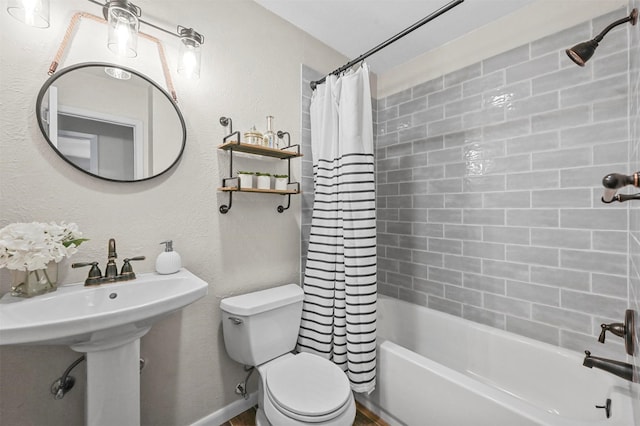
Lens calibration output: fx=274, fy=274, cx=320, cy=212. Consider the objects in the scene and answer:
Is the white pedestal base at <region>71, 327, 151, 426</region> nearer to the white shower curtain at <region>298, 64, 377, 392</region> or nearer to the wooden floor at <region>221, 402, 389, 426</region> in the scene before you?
the wooden floor at <region>221, 402, 389, 426</region>

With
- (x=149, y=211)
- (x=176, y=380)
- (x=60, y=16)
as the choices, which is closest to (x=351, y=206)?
(x=149, y=211)

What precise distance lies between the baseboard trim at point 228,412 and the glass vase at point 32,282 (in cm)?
106

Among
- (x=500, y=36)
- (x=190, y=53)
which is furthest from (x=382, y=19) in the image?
(x=190, y=53)

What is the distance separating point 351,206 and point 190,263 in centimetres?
94

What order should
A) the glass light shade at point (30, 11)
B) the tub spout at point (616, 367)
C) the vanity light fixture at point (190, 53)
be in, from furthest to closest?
the vanity light fixture at point (190, 53)
the glass light shade at point (30, 11)
the tub spout at point (616, 367)

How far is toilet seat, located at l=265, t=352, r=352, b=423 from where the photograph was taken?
1141 mm

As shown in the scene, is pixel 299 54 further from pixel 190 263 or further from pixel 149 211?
pixel 190 263

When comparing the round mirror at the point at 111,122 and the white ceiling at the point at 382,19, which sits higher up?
the white ceiling at the point at 382,19

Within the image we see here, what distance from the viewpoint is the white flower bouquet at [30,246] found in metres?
0.90

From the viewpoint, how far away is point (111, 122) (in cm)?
126

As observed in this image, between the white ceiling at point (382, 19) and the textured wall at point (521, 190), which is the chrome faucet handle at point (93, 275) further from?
the textured wall at point (521, 190)

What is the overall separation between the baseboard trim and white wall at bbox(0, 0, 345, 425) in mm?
31

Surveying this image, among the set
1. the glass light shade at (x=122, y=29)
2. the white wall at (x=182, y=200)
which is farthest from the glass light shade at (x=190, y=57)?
the glass light shade at (x=122, y=29)

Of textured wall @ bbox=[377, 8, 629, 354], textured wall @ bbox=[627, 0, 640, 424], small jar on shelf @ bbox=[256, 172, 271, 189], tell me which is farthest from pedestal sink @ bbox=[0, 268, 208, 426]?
textured wall @ bbox=[377, 8, 629, 354]
